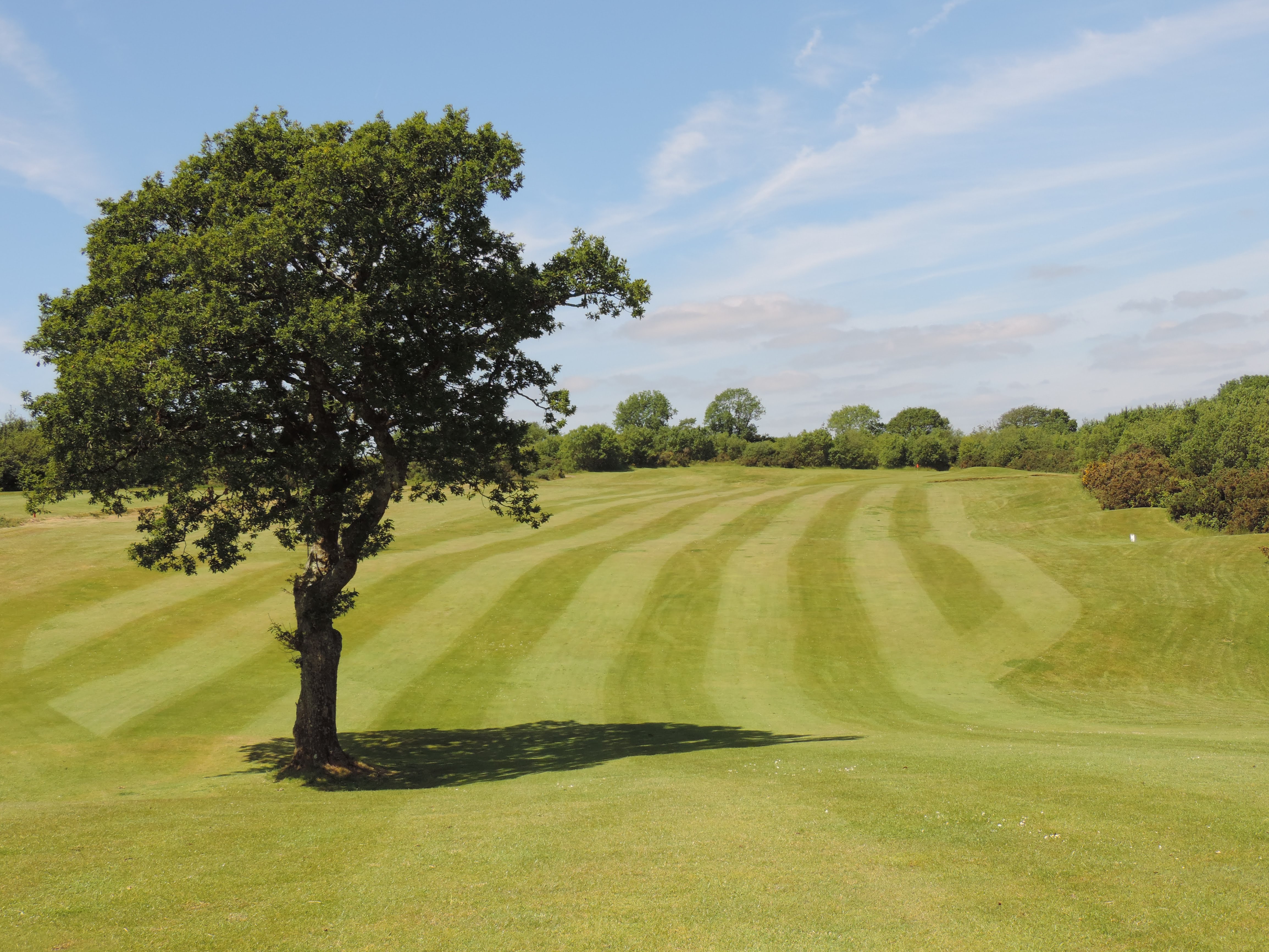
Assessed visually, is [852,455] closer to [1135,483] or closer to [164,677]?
[1135,483]

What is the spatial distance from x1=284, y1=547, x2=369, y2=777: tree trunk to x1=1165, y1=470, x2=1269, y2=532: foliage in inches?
2222

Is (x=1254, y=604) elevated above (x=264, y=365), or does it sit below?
below

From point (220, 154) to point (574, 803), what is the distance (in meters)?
18.3

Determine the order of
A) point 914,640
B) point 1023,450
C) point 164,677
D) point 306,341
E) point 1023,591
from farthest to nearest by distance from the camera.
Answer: point 1023,450 < point 1023,591 < point 914,640 < point 164,677 < point 306,341

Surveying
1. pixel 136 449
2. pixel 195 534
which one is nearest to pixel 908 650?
pixel 136 449

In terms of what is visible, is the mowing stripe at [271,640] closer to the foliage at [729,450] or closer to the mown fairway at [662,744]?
the mown fairway at [662,744]

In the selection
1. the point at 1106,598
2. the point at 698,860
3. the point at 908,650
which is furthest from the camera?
the point at 1106,598

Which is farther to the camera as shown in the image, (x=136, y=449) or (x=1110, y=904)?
(x=136, y=449)

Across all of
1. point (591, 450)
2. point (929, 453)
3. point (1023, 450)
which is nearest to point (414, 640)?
point (591, 450)

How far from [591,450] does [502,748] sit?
110 m

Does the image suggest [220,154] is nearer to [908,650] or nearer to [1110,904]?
[1110,904]

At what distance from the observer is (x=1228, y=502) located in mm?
53781

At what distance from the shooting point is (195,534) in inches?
2098

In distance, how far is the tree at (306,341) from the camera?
17875 millimetres
